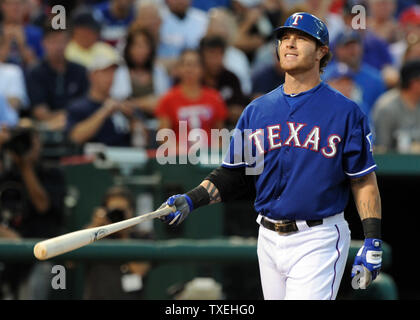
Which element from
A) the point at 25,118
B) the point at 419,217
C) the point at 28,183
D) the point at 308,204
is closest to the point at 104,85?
the point at 25,118

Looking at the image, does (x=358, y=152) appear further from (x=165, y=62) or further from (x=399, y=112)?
(x=165, y=62)

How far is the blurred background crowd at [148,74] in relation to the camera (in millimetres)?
6777

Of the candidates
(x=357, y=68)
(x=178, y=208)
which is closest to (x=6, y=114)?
(x=357, y=68)

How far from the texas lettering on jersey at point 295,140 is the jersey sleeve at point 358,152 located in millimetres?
64

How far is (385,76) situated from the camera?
8.93 metres

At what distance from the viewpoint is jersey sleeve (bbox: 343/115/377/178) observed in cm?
393

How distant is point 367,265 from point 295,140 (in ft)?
2.32

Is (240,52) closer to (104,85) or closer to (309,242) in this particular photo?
(104,85)

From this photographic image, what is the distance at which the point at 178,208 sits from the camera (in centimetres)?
402

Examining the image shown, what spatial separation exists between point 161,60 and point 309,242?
5.29 metres

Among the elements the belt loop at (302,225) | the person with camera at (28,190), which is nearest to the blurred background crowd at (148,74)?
the person with camera at (28,190)

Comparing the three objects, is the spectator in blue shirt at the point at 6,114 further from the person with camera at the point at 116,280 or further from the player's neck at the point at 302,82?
the player's neck at the point at 302,82

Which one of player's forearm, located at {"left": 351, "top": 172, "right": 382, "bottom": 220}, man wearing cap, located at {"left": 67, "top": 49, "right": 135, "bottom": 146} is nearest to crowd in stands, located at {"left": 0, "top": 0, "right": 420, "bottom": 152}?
man wearing cap, located at {"left": 67, "top": 49, "right": 135, "bottom": 146}

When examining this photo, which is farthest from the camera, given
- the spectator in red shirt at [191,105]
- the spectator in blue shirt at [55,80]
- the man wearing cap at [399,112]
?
the spectator in blue shirt at [55,80]
